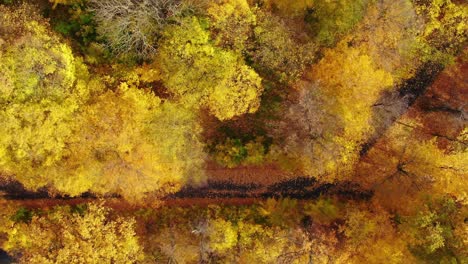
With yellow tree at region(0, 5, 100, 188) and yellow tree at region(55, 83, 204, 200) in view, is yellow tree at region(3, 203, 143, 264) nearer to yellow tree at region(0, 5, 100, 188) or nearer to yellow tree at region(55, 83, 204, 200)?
yellow tree at region(55, 83, 204, 200)

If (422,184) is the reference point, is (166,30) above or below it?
above

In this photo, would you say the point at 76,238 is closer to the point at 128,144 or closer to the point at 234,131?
the point at 128,144

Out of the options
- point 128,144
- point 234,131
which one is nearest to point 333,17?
point 234,131

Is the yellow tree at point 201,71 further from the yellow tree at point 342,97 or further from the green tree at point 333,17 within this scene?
the green tree at point 333,17

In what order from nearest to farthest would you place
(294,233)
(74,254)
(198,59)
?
(198,59), (74,254), (294,233)

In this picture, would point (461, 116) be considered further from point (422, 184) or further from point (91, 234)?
point (91, 234)

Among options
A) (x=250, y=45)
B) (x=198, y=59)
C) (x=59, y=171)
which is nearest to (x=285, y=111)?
(x=250, y=45)

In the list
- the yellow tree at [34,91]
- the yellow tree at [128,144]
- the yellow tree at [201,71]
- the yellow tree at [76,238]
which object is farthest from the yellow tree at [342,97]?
the yellow tree at [34,91]

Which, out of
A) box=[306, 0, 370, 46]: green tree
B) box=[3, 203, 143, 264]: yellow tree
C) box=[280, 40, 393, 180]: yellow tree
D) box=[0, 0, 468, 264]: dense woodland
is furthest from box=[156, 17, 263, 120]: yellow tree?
→ box=[3, 203, 143, 264]: yellow tree
